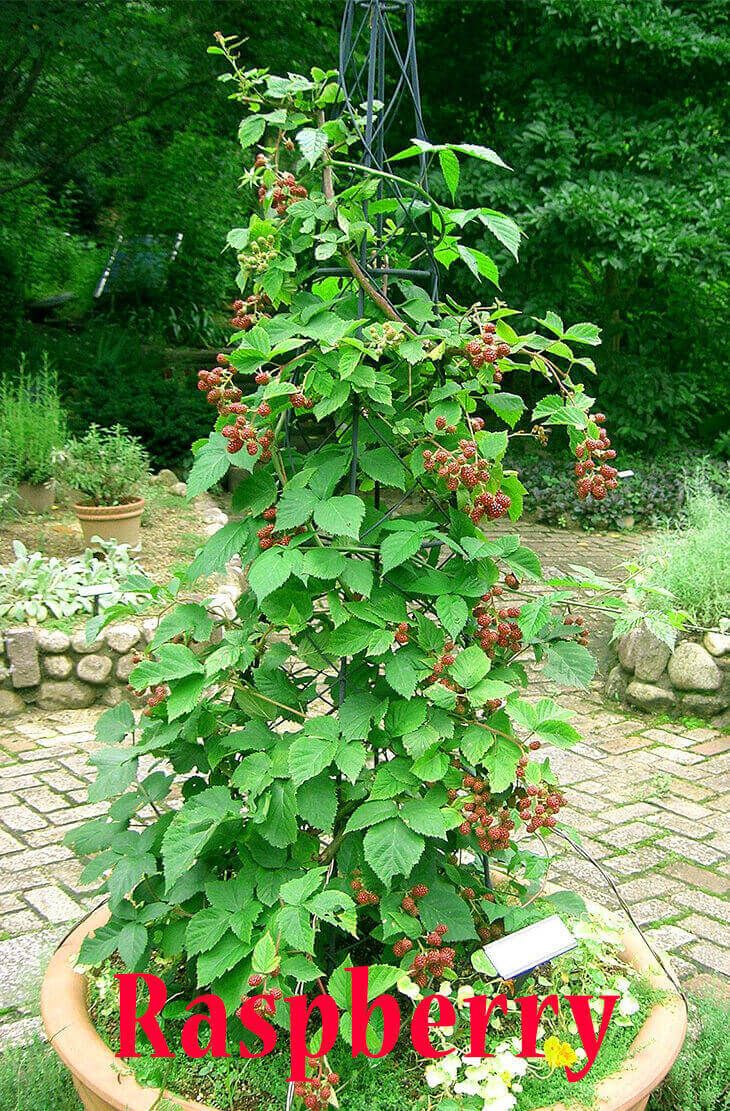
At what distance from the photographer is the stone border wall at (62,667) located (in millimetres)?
4887

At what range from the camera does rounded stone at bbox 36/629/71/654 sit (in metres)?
4.88

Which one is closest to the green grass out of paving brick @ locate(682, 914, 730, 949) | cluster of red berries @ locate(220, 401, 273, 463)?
cluster of red berries @ locate(220, 401, 273, 463)

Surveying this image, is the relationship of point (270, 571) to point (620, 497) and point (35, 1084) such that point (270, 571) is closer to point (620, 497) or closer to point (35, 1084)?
point (35, 1084)

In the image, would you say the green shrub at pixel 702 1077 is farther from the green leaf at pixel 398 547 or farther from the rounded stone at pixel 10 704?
the rounded stone at pixel 10 704

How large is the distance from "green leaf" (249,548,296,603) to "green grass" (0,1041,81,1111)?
3.93ft

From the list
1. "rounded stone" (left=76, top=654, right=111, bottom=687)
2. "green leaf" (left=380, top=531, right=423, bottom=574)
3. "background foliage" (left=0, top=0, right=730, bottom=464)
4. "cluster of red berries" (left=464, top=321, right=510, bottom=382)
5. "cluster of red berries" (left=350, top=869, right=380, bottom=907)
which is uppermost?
"background foliage" (left=0, top=0, right=730, bottom=464)

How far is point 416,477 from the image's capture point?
198 centimetres

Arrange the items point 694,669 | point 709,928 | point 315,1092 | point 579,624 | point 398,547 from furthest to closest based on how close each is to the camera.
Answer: point 694,669
point 709,928
point 579,624
point 398,547
point 315,1092

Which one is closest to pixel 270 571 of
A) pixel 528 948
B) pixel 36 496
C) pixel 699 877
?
pixel 528 948

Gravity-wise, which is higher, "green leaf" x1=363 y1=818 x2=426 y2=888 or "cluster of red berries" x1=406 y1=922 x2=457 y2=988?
"green leaf" x1=363 y1=818 x2=426 y2=888

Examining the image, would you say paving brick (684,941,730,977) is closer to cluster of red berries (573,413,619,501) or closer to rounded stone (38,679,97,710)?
cluster of red berries (573,413,619,501)

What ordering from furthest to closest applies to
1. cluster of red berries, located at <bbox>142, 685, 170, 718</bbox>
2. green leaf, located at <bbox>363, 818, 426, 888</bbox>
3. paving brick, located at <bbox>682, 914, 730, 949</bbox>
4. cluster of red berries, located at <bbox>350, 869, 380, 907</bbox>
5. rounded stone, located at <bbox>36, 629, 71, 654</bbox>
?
rounded stone, located at <bbox>36, 629, 71, 654</bbox> → paving brick, located at <bbox>682, 914, 730, 949</bbox> → cluster of red berries, located at <bbox>142, 685, 170, 718</bbox> → cluster of red berries, located at <bbox>350, 869, 380, 907</bbox> → green leaf, located at <bbox>363, 818, 426, 888</bbox>

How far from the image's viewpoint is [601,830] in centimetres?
389

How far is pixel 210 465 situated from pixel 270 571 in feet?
0.92
